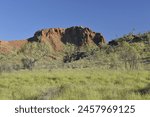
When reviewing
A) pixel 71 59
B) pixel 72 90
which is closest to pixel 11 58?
pixel 71 59

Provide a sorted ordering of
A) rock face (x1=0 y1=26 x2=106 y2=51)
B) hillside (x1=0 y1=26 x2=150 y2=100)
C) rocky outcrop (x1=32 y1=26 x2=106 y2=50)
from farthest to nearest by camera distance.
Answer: rocky outcrop (x1=32 y1=26 x2=106 y2=50) → rock face (x1=0 y1=26 x2=106 y2=51) → hillside (x1=0 y1=26 x2=150 y2=100)

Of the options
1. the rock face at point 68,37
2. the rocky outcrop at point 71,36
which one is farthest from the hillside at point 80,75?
the rocky outcrop at point 71,36

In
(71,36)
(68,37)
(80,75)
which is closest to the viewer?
(80,75)

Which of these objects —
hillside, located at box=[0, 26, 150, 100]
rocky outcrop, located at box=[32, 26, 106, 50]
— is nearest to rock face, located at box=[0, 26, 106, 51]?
rocky outcrop, located at box=[32, 26, 106, 50]

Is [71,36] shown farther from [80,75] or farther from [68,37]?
[80,75]

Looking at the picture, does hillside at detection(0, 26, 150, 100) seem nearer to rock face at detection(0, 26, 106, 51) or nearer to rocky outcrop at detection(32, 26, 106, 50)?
rock face at detection(0, 26, 106, 51)

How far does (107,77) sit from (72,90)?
7.05 m

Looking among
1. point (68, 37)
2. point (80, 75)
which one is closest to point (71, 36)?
point (68, 37)

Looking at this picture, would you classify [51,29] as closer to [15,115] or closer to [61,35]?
[61,35]

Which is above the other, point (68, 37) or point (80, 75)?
point (68, 37)

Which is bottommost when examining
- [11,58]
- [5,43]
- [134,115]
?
[134,115]

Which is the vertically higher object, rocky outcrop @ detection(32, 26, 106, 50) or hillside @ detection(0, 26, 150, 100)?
rocky outcrop @ detection(32, 26, 106, 50)

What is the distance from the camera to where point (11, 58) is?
291 feet

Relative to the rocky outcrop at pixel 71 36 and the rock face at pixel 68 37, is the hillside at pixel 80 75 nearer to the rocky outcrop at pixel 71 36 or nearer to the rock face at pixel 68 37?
the rock face at pixel 68 37
